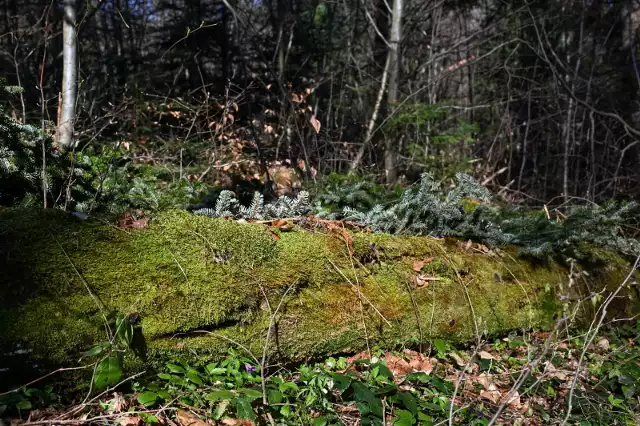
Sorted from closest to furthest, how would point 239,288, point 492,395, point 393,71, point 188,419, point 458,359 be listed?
point 188,419, point 239,288, point 492,395, point 458,359, point 393,71

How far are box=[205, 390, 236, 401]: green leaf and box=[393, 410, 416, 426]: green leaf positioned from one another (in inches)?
31.2

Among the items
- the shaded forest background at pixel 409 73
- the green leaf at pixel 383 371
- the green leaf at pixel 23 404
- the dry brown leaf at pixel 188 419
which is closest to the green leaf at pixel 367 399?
the green leaf at pixel 383 371

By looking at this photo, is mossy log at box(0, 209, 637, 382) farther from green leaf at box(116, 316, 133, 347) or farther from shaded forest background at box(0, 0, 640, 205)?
shaded forest background at box(0, 0, 640, 205)

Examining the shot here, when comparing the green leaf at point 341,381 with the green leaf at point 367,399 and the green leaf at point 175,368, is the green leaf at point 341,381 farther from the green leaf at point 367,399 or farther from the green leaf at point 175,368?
the green leaf at point 175,368

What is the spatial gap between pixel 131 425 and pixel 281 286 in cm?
107

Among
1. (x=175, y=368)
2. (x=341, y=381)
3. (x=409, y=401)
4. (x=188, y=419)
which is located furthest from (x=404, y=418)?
(x=175, y=368)

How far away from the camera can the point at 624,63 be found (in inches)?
477

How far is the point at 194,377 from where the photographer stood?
7.04 ft

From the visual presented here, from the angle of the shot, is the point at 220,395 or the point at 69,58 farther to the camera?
the point at 69,58

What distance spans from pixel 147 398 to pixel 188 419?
20 cm

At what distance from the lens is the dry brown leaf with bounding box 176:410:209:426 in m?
1.95

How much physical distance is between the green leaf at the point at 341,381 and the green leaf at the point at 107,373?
3.41ft

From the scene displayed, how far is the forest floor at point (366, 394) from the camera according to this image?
6.29 ft

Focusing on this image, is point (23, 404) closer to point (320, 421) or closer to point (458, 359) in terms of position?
point (320, 421)
